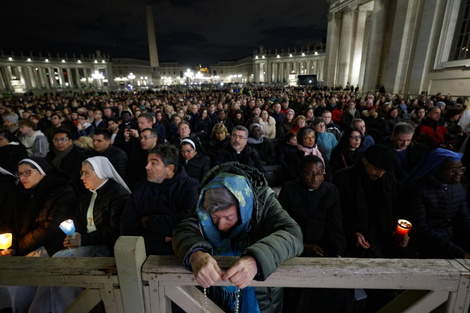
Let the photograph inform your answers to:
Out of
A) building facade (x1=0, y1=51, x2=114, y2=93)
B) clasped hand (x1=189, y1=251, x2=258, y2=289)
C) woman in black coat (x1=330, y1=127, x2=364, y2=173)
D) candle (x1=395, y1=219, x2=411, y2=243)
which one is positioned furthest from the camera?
building facade (x1=0, y1=51, x2=114, y2=93)

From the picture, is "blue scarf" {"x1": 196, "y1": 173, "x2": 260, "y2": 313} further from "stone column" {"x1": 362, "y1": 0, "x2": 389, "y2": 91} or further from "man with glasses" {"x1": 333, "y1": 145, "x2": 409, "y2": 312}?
"stone column" {"x1": 362, "y1": 0, "x2": 389, "y2": 91}

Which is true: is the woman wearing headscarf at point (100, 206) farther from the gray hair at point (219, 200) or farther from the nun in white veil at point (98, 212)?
the gray hair at point (219, 200)

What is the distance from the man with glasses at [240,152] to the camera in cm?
450

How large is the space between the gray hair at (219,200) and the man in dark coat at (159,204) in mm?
1238

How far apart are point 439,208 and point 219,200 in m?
2.71

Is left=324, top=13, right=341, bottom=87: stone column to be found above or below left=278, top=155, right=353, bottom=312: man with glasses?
above

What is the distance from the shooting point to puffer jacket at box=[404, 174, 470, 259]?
2639 millimetres

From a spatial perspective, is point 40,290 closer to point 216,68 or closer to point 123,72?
point 123,72

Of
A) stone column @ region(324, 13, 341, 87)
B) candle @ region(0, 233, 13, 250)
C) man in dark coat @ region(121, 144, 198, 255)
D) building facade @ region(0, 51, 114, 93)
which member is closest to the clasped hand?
man in dark coat @ region(121, 144, 198, 255)

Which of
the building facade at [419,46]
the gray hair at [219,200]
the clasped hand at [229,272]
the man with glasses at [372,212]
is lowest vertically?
the man with glasses at [372,212]

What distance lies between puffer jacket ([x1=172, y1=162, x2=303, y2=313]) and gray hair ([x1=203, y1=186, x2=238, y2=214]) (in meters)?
0.20

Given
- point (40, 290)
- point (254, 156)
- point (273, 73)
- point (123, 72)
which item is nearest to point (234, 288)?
point (40, 290)

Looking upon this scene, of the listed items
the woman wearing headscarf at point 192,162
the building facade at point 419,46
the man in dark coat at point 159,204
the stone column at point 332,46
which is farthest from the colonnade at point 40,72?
the man in dark coat at point 159,204

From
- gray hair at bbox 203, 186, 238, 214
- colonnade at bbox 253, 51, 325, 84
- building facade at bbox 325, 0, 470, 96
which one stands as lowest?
gray hair at bbox 203, 186, 238, 214
